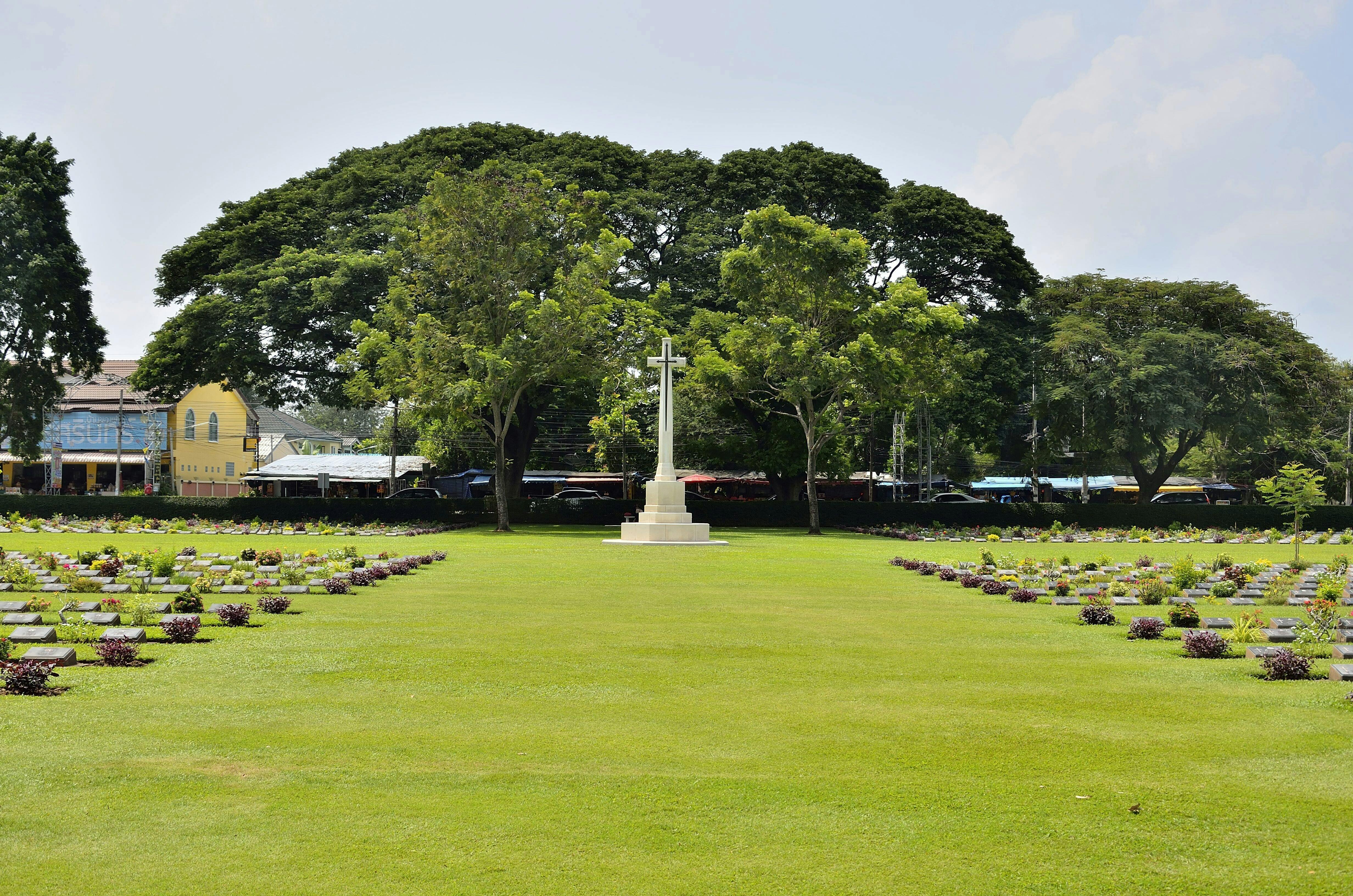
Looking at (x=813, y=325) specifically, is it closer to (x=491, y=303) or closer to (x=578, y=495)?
(x=491, y=303)

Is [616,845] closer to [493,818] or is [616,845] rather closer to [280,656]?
[493,818]

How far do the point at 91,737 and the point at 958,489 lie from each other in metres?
65.1

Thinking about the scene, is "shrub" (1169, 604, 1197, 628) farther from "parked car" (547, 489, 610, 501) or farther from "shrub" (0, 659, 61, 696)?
"parked car" (547, 489, 610, 501)

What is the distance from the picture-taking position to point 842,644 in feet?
43.2

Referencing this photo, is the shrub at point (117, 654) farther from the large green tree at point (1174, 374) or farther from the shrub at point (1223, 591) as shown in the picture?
the large green tree at point (1174, 374)

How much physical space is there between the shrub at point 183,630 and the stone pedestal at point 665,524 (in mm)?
22102

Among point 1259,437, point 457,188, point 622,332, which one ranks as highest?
point 457,188

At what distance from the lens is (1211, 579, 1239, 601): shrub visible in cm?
1844

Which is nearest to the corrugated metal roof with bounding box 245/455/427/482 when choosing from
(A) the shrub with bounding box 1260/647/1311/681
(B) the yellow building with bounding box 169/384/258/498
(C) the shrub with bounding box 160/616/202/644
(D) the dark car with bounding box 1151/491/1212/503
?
(B) the yellow building with bounding box 169/384/258/498

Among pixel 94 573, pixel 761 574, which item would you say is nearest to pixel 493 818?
pixel 94 573

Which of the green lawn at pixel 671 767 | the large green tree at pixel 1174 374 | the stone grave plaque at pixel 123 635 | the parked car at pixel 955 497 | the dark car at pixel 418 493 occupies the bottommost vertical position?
the green lawn at pixel 671 767

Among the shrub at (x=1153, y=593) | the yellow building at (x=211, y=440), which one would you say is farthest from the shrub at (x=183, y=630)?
the yellow building at (x=211, y=440)

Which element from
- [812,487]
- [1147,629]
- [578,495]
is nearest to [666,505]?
[812,487]

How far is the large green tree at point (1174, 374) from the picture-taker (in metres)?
47.7
